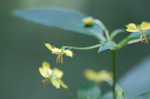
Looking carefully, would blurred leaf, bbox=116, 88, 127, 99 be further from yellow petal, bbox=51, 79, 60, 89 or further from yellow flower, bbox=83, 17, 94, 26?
yellow flower, bbox=83, 17, 94, 26

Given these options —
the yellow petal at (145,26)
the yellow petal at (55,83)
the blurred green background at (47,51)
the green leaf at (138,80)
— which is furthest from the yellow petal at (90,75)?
the blurred green background at (47,51)

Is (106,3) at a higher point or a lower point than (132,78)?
higher

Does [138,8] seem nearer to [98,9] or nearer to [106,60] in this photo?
[98,9]

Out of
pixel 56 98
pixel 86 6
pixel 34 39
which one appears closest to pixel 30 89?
pixel 56 98

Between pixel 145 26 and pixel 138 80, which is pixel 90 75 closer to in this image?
pixel 138 80

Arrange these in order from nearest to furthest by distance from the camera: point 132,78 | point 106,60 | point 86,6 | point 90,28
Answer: point 90,28 → point 132,78 → point 106,60 → point 86,6

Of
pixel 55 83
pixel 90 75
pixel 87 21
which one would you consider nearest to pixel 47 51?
pixel 90 75

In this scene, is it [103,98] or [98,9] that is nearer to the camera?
[103,98]
